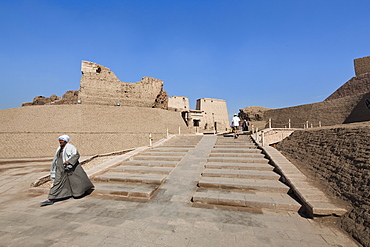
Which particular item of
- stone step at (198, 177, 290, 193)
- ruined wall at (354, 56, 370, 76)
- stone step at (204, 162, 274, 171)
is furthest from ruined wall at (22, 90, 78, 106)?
ruined wall at (354, 56, 370, 76)

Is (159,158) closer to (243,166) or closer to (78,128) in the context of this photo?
(243,166)

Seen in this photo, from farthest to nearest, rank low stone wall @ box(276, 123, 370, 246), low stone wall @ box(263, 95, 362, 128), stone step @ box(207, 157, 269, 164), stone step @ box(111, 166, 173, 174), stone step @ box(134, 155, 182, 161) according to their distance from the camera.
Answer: low stone wall @ box(263, 95, 362, 128) < stone step @ box(134, 155, 182, 161) < stone step @ box(207, 157, 269, 164) < stone step @ box(111, 166, 173, 174) < low stone wall @ box(276, 123, 370, 246)

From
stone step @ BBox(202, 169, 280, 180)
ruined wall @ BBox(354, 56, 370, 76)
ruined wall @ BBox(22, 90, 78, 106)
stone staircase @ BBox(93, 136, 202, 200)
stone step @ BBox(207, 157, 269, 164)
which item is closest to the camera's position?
stone staircase @ BBox(93, 136, 202, 200)

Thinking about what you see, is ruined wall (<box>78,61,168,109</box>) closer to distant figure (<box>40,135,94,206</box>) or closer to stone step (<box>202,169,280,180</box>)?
distant figure (<box>40,135,94,206</box>)

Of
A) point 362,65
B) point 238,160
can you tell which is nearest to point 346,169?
point 238,160

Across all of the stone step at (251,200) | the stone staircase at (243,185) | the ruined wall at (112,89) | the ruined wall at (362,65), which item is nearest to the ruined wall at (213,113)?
the ruined wall at (112,89)

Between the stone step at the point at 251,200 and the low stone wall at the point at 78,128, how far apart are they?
12920 mm

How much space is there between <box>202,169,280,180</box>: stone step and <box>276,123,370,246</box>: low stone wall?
0.96 m

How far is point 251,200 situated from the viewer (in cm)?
398

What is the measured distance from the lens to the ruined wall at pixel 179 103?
34156 millimetres

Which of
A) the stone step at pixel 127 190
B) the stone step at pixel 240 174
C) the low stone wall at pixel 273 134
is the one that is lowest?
the stone step at pixel 127 190

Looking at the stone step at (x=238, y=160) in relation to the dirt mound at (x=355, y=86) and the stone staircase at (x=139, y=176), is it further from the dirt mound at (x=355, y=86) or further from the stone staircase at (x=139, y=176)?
the dirt mound at (x=355, y=86)

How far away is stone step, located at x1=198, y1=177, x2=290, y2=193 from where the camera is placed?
457 centimetres

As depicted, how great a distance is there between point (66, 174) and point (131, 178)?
69.7 inches
